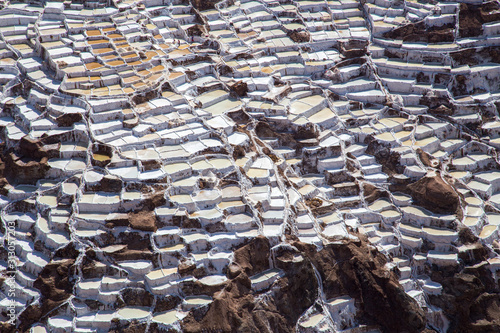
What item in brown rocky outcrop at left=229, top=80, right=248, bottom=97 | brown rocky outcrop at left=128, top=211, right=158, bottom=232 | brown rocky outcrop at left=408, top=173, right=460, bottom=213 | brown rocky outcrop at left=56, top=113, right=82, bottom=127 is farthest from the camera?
brown rocky outcrop at left=229, top=80, right=248, bottom=97

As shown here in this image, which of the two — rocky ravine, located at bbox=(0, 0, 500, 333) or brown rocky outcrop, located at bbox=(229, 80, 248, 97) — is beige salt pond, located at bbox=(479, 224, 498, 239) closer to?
rocky ravine, located at bbox=(0, 0, 500, 333)

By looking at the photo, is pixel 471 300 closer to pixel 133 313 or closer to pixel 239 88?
pixel 133 313

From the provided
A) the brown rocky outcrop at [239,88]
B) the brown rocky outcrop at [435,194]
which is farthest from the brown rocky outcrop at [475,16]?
the brown rocky outcrop at [239,88]

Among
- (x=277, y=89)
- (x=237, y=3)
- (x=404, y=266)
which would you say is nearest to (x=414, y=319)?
(x=404, y=266)

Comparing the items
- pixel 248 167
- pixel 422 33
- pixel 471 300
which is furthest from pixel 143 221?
pixel 422 33

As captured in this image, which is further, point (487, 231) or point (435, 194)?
point (435, 194)

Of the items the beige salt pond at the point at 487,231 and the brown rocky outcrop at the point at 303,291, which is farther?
the beige salt pond at the point at 487,231

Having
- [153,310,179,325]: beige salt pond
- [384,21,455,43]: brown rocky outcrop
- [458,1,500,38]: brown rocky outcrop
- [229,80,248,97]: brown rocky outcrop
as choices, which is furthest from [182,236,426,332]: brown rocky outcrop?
[458,1,500,38]: brown rocky outcrop

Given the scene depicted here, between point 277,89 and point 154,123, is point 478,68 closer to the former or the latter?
point 277,89

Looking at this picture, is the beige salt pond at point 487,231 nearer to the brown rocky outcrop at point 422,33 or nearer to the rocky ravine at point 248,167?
the rocky ravine at point 248,167
